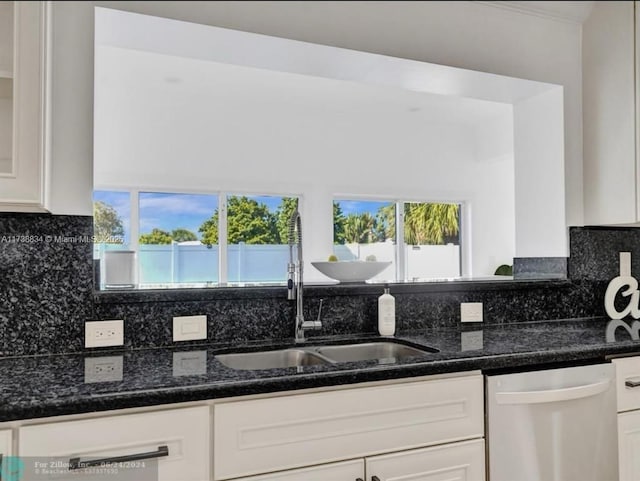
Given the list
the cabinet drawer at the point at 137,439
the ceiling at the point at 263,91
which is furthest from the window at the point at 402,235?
the cabinet drawer at the point at 137,439

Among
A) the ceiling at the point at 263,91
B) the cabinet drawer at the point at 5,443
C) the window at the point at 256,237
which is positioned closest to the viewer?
the cabinet drawer at the point at 5,443

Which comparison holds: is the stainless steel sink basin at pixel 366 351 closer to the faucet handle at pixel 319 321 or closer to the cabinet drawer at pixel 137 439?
the faucet handle at pixel 319 321

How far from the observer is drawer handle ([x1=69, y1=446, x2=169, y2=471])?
0.91 m

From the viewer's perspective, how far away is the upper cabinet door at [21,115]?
3.50 ft

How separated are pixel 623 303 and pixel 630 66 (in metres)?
0.94

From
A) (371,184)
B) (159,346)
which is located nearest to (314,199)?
(371,184)

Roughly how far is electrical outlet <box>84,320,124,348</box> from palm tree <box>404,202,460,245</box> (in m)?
4.02

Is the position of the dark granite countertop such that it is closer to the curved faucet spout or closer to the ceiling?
the curved faucet spout

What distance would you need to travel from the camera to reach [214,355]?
4.36 ft

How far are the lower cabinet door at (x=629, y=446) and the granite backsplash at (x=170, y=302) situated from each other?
1.72ft

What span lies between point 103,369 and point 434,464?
0.83m

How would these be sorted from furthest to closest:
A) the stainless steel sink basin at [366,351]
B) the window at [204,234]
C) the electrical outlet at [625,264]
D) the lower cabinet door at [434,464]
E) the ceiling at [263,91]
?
the window at [204,234] < the ceiling at [263,91] < the electrical outlet at [625,264] < the stainless steel sink basin at [366,351] < the lower cabinet door at [434,464]

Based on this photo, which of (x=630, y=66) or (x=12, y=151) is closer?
(x=12, y=151)

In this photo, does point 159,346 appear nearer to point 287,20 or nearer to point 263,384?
point 263,384
